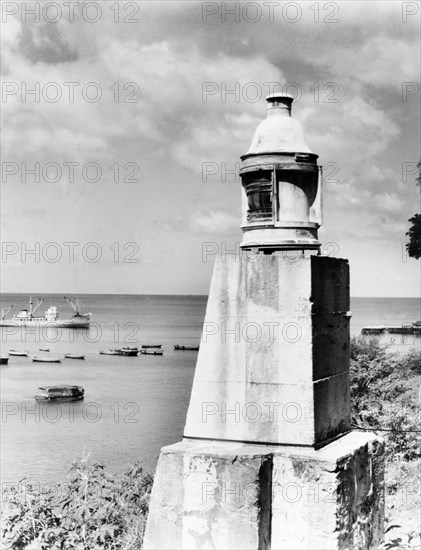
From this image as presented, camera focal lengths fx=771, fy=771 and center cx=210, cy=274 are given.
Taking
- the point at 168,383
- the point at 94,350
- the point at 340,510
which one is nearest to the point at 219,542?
the point at 340,510

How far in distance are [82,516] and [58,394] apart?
37.0 meters

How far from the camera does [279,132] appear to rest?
6.38 metres

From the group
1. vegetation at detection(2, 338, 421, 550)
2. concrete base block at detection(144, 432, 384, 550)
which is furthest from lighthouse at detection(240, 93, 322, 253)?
vegetation at detection(2, 338, 421, 550)

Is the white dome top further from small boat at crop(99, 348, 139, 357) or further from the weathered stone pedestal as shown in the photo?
small boat at crop(99, 348, 139, 357)

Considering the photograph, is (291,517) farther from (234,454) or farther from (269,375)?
(269,375)

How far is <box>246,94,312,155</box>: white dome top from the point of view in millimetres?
6367

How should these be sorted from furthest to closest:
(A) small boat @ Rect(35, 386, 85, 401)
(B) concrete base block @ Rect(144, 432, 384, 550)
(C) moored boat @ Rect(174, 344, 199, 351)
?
1. (C) moored boat @ Rect(174, 344, 199, 351)
2. (A) small boat @ Rect(35, 386, 85, 401)
3. (B) concrete base block @ Rect(144, 432, 384, 550)

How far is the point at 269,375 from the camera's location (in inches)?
236

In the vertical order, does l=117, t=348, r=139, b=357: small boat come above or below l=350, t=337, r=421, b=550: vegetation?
above

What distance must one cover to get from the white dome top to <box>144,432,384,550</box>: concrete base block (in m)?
2.41

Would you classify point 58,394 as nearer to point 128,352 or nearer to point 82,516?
point 128,352

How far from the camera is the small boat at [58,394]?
43.1m

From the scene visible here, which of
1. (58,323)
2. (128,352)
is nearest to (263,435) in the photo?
(128,352)

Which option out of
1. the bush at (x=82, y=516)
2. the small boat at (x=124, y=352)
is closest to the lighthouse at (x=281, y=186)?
the bush at (x=82, y=516)
